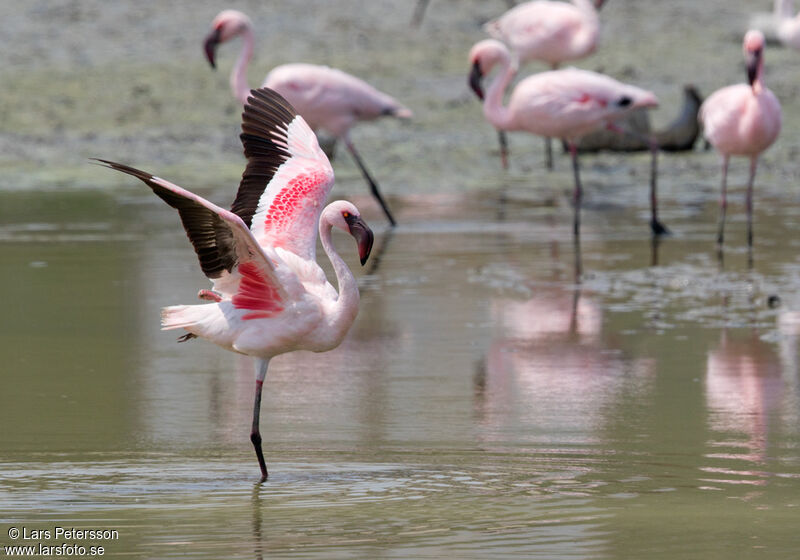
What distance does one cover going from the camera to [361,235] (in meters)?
5.42

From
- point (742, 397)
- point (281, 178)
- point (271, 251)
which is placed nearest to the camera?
point (271, 251)

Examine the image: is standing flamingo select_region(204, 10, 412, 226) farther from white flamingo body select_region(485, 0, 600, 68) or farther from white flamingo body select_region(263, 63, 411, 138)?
white flamingo body select_region(485, 0, 600, 68)

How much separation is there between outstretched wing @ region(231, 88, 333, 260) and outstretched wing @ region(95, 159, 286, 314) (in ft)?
1.14

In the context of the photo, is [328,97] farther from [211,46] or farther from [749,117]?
[749,117]

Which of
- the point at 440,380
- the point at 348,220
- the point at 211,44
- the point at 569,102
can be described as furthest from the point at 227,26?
the point at 348,220

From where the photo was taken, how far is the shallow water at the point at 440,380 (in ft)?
15.5

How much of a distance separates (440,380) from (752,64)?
5.03 meters

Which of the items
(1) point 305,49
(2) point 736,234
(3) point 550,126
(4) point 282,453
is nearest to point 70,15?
(1) point 305,49

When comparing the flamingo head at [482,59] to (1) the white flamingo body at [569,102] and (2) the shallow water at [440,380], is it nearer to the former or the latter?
(1) the white flamingo body at [569,102]

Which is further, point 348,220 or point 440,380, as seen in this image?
point 440,380

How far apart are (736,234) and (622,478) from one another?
6.12m

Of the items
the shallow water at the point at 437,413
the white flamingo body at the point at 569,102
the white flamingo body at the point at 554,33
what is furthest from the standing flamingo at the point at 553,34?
the shallow water at the point at 437,413

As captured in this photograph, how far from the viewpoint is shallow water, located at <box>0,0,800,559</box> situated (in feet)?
15.5

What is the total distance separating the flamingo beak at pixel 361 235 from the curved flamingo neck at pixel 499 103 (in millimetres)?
6866
